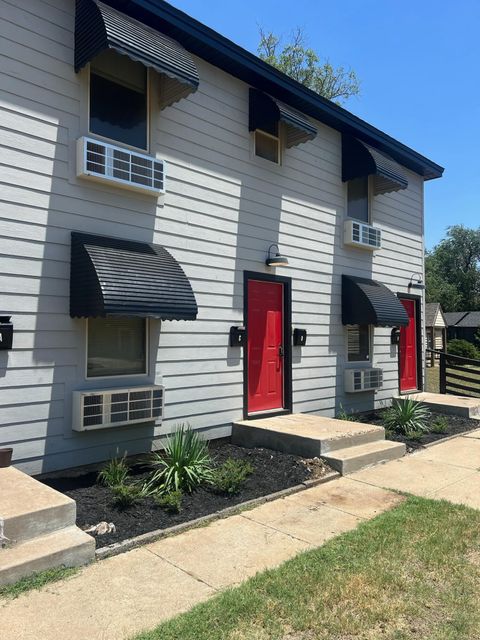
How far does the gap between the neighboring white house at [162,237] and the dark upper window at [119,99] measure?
0.06 feet

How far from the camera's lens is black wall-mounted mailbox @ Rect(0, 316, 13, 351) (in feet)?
15.1

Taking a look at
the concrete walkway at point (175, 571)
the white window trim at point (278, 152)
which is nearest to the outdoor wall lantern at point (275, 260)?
the white window trim at point (278, 152)

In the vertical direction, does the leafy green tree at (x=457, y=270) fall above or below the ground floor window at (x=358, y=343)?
above

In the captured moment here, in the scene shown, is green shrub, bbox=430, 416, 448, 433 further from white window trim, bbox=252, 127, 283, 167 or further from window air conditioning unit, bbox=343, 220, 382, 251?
white window trim, bbox=252, 127, 283, 167

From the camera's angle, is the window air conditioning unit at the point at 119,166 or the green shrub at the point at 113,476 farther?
the window air conditioning unit at the point at 119,166

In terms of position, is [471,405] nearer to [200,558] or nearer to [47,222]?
[200,558]

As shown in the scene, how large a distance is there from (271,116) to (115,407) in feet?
14.5

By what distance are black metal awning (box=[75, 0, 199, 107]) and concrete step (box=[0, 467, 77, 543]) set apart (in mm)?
4077

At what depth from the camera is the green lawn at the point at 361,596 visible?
2635mm

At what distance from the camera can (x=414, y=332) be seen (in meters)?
10.8

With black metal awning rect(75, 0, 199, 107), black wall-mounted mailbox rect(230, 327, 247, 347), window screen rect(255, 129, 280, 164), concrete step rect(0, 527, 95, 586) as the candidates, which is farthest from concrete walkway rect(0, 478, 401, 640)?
window screen rect(255, 129, 280, 164)

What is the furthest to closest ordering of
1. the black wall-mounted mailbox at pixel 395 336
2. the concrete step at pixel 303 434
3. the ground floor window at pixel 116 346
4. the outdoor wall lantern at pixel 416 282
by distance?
the outdoor wall lantern at pixel 416 282
the black wall-mounted mailbox at pixel 395 336
the concrete step at pixel 303 434
the ground floor window at pixel 116 346

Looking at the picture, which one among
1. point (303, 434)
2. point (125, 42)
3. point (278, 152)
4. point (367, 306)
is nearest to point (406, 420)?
point (367, 306)

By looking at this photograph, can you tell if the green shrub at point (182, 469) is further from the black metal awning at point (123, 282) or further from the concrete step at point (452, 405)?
the concrete step at point (452, 405)
